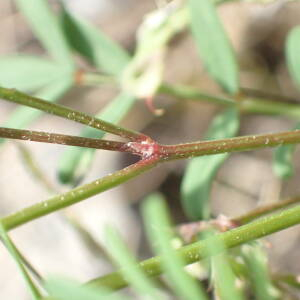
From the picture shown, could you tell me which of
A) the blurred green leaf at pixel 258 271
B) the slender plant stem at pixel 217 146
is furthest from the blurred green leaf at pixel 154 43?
the slender plant stem at pixel 217 146

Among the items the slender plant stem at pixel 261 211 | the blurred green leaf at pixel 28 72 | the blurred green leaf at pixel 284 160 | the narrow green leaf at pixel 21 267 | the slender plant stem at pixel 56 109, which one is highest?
the blurred green leaf at pixel 28 72

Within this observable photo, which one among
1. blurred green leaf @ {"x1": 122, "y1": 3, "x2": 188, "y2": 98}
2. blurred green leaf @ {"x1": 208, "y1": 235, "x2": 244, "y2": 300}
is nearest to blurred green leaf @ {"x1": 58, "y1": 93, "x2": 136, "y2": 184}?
blurred green leaf @ {"x1": 122, "y1": 3, "x2": 188, "y2": 98}

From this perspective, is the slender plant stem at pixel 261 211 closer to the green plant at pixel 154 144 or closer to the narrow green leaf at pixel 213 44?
the green plant at pixel 154 144

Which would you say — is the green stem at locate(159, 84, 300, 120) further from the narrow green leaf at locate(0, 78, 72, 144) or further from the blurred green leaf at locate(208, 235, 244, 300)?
the blurred green leaf at locate(208, 235, 244, 300)

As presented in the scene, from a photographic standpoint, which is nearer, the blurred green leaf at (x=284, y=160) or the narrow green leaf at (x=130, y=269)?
the narrow green leaf at (x=130, y=269)

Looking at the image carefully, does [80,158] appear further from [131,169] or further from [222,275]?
[222,275]

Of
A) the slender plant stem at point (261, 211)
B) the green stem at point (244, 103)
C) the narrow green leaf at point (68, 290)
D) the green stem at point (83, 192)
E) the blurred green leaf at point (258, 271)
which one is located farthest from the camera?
the green stem at point (244, 103)

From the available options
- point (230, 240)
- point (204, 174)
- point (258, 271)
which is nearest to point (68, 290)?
point (230, 240)
